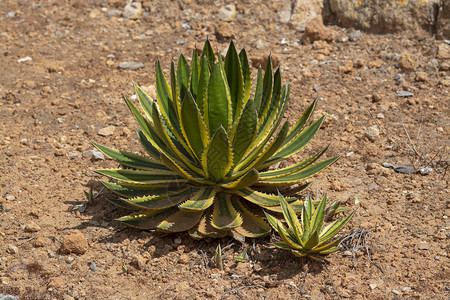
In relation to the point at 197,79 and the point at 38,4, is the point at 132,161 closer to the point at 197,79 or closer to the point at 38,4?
the point at 197,79

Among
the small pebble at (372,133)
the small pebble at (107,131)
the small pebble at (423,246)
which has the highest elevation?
the small pebble at (372,133)

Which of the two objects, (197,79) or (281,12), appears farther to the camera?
(281,12)

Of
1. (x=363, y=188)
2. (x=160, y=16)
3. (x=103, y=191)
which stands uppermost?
(x=160, y=16)

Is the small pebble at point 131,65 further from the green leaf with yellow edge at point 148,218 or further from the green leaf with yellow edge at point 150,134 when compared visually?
the green leaf with yellow edge at point 148,218

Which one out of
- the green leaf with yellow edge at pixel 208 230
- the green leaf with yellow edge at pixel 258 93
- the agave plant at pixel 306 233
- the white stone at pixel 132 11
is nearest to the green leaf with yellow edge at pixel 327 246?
the agave plant at pixel 306 233

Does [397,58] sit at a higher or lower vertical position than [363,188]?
higher

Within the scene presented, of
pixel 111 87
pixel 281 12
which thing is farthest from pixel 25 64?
pixel 281 12

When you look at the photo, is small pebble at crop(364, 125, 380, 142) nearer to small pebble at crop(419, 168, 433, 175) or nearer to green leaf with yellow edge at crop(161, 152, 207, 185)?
small pebble at crop(419, 168, 433, 175)
